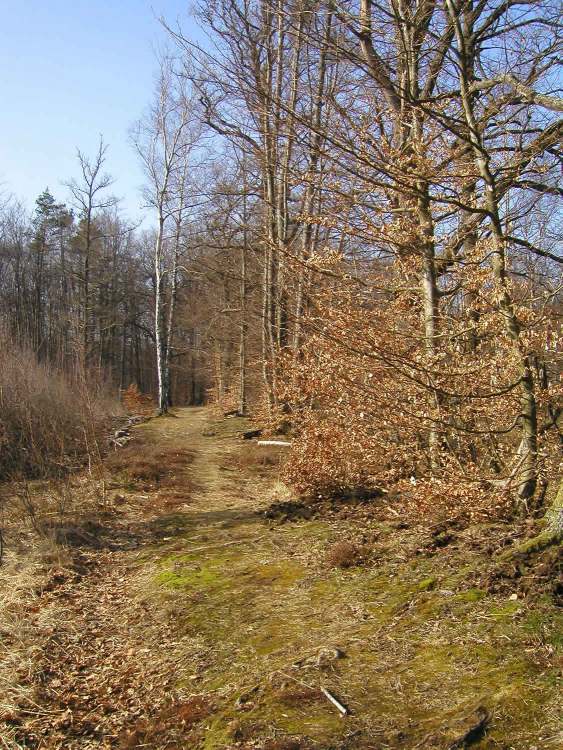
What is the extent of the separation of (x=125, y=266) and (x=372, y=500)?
42.8 metres

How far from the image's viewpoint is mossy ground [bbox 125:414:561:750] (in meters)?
3.25

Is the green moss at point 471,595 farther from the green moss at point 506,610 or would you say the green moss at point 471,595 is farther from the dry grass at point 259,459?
the dry grass at point 259,459

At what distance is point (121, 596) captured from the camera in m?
6.02

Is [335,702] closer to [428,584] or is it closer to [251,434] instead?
[428,584]

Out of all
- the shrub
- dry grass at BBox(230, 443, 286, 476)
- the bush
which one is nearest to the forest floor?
the bush

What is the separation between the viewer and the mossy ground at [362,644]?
3.25 meters

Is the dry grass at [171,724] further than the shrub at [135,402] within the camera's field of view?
No

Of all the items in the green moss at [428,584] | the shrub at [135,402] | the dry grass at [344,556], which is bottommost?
the dry grass at [344,556]

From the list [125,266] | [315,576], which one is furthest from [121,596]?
[125,266]

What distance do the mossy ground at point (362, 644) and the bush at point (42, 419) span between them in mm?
3001

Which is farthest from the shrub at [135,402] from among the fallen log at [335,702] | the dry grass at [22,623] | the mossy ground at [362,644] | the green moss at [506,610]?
the fallen log at [335,702]

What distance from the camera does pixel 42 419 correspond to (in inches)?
367

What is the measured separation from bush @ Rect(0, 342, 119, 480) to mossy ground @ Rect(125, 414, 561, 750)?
9.84ft

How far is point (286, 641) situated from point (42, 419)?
20.1 ft
